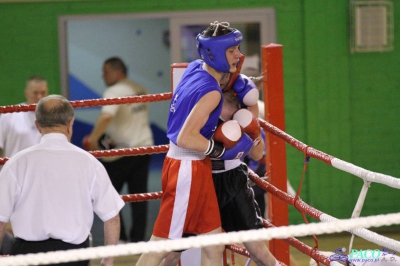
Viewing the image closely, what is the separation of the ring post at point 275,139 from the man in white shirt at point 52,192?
954mm

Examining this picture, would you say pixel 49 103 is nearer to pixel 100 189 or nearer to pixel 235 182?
pixel 100 189

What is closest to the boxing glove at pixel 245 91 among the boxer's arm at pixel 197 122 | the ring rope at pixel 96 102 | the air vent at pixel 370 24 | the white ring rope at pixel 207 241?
the boxer's arm at pixel 197 122

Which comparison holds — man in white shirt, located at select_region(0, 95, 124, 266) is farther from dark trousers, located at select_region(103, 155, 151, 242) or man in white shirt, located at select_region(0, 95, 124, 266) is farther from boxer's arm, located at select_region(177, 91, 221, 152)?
dark trousers, located at select_region(103, 155, 151, 242)

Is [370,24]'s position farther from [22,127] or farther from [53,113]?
[53,113]

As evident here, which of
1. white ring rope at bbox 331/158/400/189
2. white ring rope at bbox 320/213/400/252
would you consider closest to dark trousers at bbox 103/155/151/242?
white ring rope at bbox 331/158/400/189

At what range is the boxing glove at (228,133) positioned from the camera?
299 centimetres

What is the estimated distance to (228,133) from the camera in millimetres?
2996

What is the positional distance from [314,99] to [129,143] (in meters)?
1.59

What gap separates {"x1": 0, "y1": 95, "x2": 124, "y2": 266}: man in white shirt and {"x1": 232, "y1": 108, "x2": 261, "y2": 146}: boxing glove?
2.17 ft

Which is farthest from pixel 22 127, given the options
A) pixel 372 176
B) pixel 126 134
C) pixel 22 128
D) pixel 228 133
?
pixel 372 176

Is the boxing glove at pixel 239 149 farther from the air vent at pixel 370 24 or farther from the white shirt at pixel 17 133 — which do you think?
the air vent at pixel 370 24

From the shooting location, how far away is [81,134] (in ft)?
26.2

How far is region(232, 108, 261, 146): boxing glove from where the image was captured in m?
3.15

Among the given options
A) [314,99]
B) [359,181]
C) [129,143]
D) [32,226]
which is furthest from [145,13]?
[32,226]
